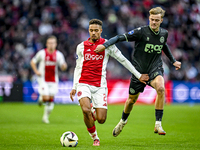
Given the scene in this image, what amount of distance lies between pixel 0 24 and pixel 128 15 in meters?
7.71

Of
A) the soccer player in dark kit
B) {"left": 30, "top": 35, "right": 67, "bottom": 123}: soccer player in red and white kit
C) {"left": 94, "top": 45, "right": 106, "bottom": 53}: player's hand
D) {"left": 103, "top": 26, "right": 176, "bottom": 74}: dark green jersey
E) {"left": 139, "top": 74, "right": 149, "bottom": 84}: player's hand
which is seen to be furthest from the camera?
{"left": 30, "top": 35, "right": 67, "bottom": 123}: soccer player in red and white kit

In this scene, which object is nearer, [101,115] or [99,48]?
[99,48]

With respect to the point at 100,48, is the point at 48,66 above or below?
below

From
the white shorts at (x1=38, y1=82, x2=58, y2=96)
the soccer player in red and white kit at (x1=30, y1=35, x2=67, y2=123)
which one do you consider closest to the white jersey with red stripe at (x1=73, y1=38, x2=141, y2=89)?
the soccer player in red and white kit at (x1=30, y1=35, x2=67, y2=123)

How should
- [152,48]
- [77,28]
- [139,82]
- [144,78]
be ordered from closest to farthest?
[144,78] → [152,48] → [139,82] → [77,28]

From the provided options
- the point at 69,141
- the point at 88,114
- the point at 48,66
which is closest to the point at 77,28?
the point at 48,66

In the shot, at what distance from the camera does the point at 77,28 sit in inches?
825

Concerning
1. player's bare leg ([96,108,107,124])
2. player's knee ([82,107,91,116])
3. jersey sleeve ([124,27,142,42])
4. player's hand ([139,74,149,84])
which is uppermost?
jersey sleeve ([124,27,142,42])

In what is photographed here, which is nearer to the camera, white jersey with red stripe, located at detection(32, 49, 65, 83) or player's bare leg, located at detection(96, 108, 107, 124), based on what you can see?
player's bare leg, located at detection(96, 108, 107, 124)

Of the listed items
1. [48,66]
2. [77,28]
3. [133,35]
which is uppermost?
[77,28]

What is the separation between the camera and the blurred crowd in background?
1942cm

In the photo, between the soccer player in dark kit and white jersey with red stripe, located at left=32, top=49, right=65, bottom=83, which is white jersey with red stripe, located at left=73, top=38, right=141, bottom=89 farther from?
white jersey with red stripe, located at left=32, top=49, right=65, bottom=83

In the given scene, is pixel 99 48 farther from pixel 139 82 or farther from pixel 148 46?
pixel 139 82

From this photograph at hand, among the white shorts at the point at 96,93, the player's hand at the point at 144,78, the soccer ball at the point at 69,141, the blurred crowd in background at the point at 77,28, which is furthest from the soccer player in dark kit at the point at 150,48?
the blurred crowd in background at the point at 77,28
